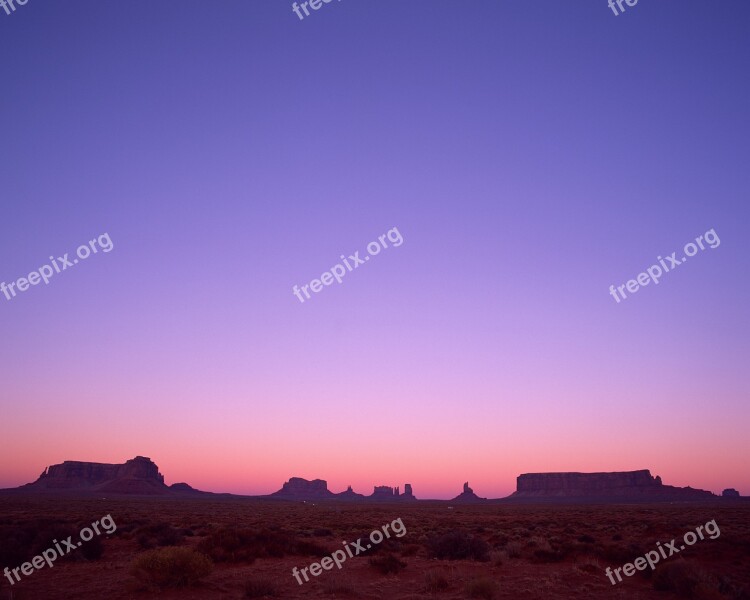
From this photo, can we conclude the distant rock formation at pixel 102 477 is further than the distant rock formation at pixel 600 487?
Yes

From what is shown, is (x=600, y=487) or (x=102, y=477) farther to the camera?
(x=102, y=477)

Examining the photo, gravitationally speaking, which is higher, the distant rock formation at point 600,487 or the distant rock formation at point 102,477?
the distant rock formation at point 102,477

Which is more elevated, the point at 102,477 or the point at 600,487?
the point at 102,477

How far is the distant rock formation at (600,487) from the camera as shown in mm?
152000

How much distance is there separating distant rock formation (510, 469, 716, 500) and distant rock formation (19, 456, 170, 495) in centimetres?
11630

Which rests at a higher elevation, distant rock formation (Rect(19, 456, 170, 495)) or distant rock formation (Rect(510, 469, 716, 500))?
distant rock formation (Rect(19, 456, 170, 495))

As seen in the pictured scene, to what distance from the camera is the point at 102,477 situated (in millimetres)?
170875

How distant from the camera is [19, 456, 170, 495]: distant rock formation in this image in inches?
6191

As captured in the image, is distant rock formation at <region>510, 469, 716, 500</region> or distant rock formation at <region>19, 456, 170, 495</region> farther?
distant rock formation at <region>19, 456, 170, 495</region>

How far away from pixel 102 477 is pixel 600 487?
518 feet

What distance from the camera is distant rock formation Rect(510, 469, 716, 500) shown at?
152000mm

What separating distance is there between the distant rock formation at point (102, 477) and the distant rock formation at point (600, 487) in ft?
382

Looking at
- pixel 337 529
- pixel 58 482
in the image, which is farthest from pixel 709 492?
pixel 58 482

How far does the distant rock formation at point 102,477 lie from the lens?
516ft
